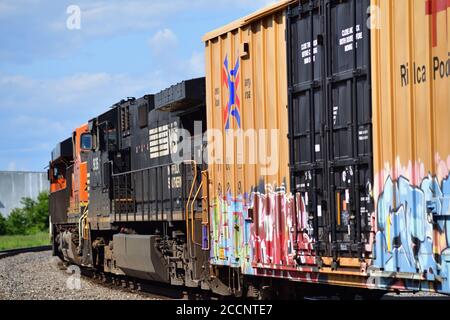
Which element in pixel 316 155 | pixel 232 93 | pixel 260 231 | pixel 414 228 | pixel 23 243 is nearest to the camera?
pixel 414 228

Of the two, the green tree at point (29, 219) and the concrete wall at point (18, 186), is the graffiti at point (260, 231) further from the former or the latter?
the concrete wall at point (18, 186)

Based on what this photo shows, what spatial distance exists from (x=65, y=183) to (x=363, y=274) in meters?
19.2

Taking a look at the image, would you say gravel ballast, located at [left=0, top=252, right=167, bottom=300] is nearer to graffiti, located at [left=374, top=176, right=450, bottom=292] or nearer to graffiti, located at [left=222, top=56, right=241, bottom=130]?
graffiti, located at [left=222, top=56, right=241, bottom=130]

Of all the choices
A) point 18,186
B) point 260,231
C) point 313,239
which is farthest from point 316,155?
point 18,186

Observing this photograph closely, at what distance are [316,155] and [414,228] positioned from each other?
186 centimetres

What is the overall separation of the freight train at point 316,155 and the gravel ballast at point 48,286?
6.03 ft

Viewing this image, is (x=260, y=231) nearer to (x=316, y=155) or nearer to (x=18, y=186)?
(x=316, y=155)

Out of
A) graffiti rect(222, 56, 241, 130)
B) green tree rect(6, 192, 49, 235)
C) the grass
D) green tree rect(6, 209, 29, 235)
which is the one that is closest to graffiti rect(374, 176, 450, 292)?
graffiti rect(222, 56, 241, 130)

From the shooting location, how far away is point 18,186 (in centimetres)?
9925

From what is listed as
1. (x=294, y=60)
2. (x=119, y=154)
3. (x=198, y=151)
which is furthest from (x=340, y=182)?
(x=119, y=154)

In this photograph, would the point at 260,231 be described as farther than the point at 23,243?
No

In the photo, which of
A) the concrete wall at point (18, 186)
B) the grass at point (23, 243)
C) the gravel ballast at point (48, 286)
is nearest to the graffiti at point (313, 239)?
the gravel ballast at point (48, 286)

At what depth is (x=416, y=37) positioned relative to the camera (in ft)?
24.8
